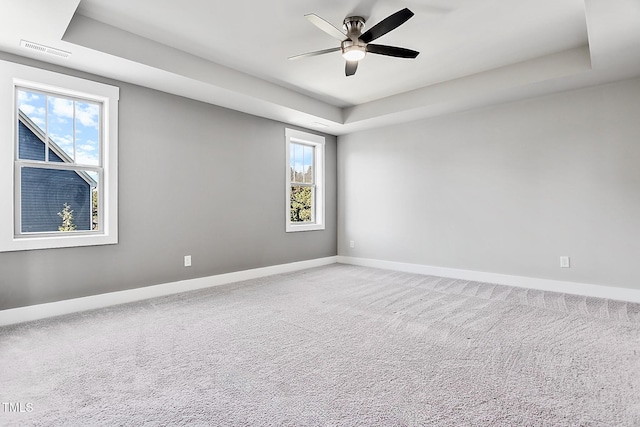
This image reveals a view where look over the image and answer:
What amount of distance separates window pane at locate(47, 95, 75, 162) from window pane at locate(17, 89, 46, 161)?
62 millimetres

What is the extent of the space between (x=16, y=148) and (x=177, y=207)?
155cm

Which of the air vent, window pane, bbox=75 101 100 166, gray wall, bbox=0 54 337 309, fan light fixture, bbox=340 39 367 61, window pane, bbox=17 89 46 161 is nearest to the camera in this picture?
the air vent

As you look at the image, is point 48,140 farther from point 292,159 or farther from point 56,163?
point 292,159

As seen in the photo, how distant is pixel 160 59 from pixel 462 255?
14.8 feet

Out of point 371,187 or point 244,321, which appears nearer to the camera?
point 244,321

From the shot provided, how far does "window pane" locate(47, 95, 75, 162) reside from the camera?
10.7 ft

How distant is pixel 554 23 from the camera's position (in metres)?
2.96

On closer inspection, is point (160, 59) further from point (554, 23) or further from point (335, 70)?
point (554, 23)

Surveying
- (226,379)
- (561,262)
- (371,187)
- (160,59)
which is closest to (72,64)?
(160,59)

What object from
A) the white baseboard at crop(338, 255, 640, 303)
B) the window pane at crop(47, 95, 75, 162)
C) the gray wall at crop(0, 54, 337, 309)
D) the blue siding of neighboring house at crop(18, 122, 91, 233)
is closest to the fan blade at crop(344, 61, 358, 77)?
the gray wall at crop(0, 54, 337, 309)

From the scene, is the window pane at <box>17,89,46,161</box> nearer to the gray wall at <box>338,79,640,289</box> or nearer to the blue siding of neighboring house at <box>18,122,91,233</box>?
the blue siding of neighboring house at <box>18,122,91,233</box>

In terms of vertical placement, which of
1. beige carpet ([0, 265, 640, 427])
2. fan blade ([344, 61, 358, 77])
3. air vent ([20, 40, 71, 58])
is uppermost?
fan blade ([344, 61, 358, 77])

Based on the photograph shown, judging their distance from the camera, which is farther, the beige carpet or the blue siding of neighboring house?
the blue siding of neighboring house

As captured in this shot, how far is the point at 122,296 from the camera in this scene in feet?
11.7
